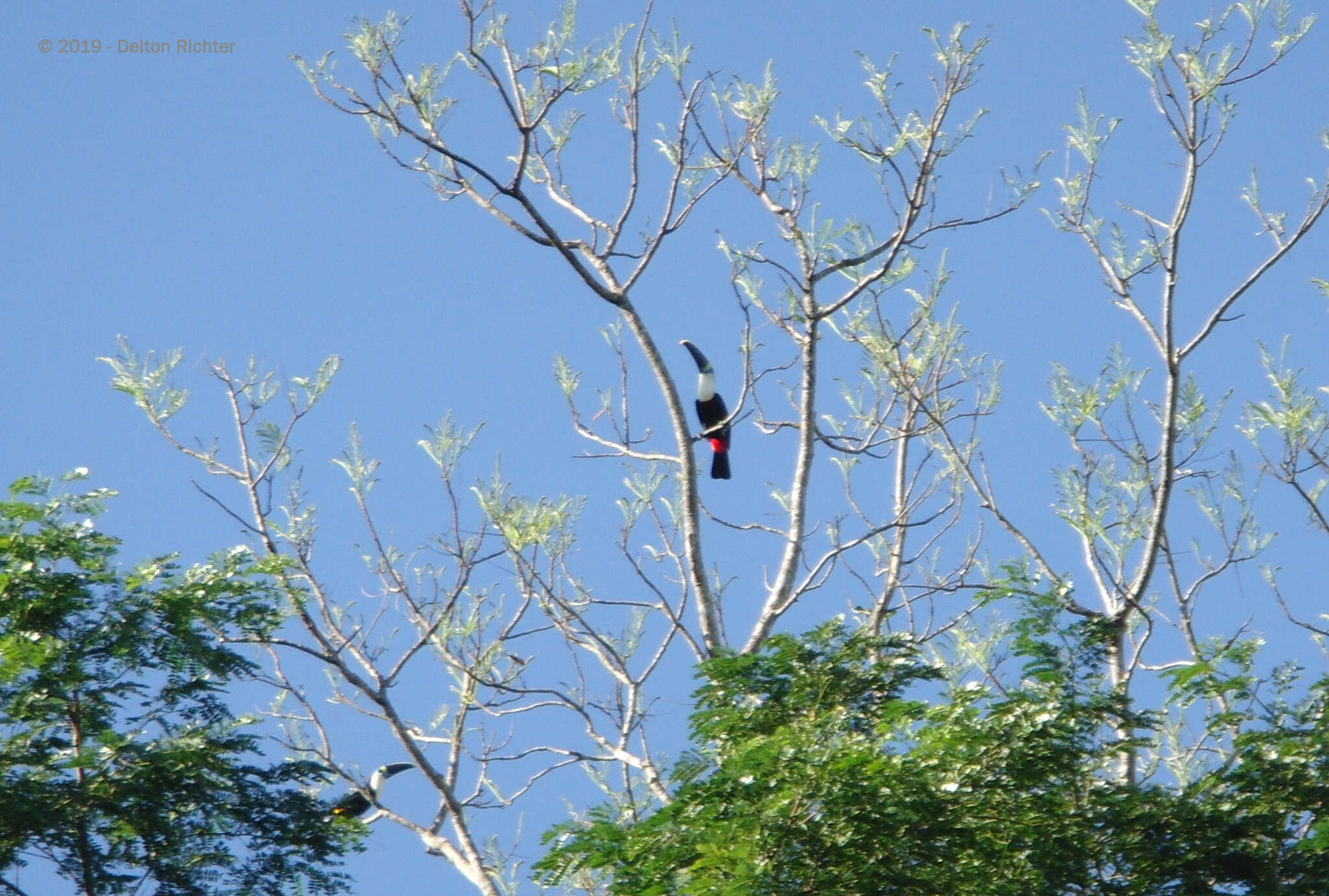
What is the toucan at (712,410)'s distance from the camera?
345 inches

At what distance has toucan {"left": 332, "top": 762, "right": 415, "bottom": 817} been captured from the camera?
Result: 636 cm

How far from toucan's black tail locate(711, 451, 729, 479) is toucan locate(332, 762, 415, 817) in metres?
2.54

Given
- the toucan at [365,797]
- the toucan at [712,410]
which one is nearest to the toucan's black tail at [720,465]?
the toucan at [712,410]

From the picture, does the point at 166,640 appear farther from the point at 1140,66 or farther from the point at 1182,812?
the point at 1140,66

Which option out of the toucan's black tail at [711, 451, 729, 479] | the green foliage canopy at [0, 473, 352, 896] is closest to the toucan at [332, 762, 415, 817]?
the green foliage canopy at [0, 473, 352, 896]

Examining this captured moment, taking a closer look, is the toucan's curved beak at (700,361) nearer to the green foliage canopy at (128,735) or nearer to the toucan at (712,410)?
the toucan at (712,410)

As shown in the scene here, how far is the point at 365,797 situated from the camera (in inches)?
274

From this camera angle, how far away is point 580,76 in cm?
614

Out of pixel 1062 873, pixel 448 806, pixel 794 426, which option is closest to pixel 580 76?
pixel 794 426

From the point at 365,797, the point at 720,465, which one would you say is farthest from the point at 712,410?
the point at 365,797

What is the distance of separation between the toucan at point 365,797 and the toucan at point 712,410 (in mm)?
2560

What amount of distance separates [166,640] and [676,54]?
314cm

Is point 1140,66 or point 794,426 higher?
point 1140,66

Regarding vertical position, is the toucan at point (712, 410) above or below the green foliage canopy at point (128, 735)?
above
